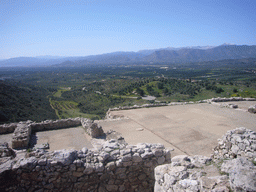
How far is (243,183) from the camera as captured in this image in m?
3.32

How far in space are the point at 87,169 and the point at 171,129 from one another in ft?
19.9

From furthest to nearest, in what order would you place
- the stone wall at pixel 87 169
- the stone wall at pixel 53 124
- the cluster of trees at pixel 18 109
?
the cluster of trees at pixel 18 109, the stone wall at pixel 53 124, the stone wall at pixel 87 169

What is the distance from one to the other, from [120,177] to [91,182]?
864mm

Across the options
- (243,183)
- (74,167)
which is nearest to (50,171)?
(74,167)

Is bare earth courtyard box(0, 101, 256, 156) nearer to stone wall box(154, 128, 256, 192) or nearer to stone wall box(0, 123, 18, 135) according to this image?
stone wall box(0, 123, 18, 135)

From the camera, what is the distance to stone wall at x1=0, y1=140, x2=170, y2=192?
501 centimetres

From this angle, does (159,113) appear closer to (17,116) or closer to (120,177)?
(120,177)

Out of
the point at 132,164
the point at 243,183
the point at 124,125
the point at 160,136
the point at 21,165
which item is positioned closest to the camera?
the point at 243,183

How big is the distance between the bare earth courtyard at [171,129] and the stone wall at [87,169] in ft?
7.07

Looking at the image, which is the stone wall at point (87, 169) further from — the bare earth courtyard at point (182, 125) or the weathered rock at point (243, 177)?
→ the weathered rock at point (243, 177)

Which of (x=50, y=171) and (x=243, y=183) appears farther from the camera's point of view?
(x=50, y=171)

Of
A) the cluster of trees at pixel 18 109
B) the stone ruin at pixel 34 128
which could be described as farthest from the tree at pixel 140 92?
the stone ruin at pixel 34 128

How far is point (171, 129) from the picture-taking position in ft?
33.6

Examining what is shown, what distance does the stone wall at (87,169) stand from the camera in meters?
5.01
